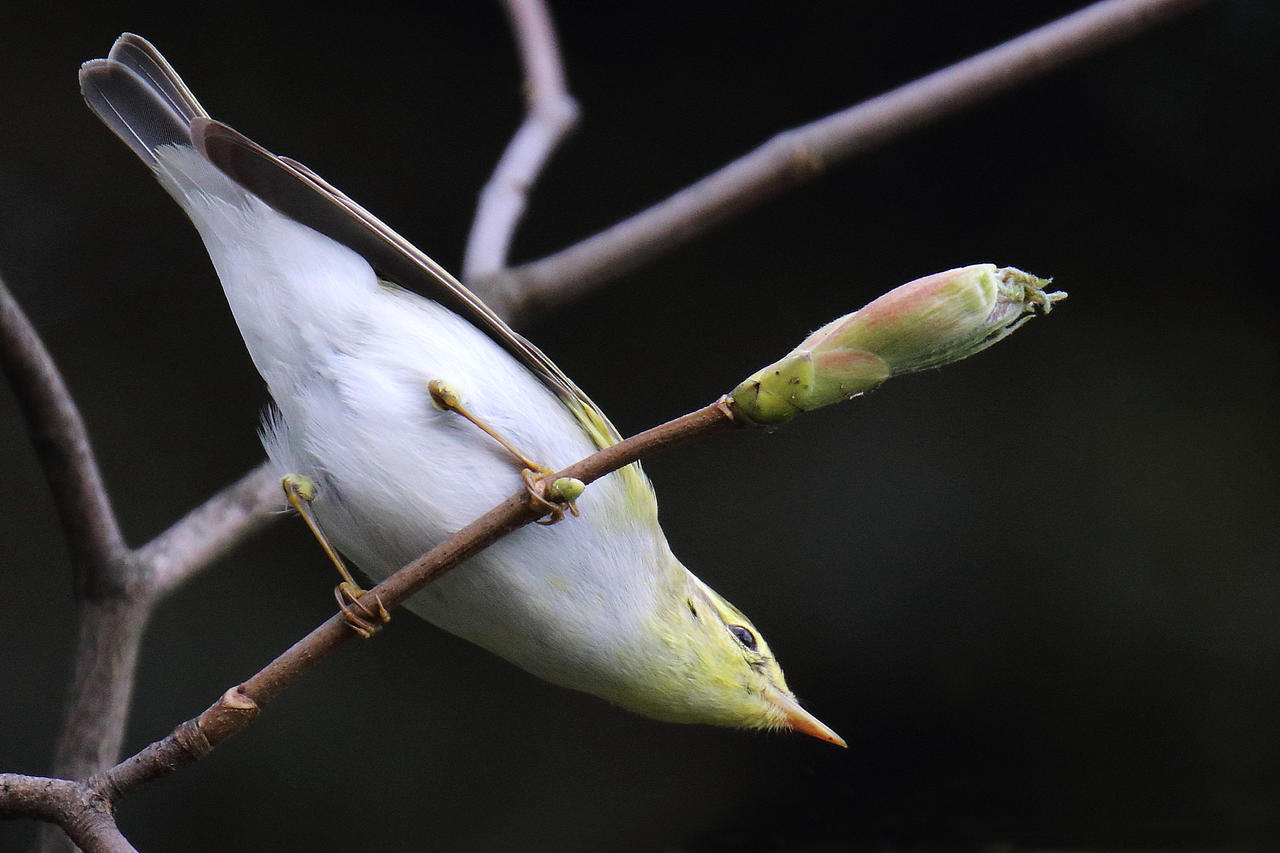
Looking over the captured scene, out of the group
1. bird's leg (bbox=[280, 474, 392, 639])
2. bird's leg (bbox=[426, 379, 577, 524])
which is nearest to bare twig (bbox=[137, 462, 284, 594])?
bird's leg (bbox=[280, 474, 392, 639])

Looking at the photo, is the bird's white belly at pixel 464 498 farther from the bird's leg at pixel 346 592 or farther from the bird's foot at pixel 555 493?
the bird's foot at pixel 555 493

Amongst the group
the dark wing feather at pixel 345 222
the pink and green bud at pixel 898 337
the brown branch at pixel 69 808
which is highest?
the dark wing feather at pixel 345 222

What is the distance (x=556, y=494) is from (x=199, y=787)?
1.78 metres

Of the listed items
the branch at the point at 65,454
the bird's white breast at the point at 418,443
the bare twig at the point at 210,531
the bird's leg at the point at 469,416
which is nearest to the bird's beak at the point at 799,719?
the bird's white breast at the point at 418,443

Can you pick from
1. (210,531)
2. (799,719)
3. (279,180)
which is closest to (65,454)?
(210,531)

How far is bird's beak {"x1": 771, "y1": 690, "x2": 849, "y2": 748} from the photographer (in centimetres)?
133

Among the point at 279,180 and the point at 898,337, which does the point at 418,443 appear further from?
the point at 898,337

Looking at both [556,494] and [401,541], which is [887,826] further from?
[556,494]

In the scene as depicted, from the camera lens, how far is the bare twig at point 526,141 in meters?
1.66

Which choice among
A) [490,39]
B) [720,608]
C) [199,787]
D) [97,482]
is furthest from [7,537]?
[720,608]

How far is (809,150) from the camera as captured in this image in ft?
4.66

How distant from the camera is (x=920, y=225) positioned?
7.50 ft

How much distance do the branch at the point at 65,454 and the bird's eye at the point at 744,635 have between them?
0.76 m

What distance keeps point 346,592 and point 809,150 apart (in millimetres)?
843
